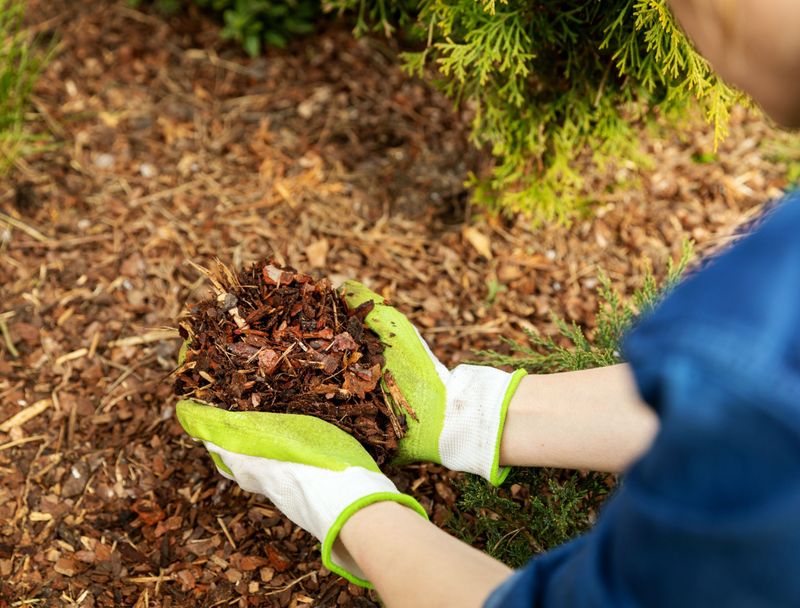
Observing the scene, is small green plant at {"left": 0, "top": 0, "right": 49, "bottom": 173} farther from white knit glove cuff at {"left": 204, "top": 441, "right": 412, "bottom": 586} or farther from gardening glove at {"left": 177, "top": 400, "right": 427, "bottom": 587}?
white knit glove cuff at {"left": 204, "top": 441, "right": 412, "bottom": 586}

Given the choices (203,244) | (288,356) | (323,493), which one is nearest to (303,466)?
(323,493)

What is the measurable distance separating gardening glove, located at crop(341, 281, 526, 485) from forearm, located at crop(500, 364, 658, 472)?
1.7 inches

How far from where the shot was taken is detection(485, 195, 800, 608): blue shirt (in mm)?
790

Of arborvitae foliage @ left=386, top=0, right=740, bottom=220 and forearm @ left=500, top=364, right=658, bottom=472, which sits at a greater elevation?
arborvitae foliage @ left=386, top=0, right=740, bottom=220

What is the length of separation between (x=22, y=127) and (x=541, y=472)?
2463 mm

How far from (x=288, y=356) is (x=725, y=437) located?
138 centimetres

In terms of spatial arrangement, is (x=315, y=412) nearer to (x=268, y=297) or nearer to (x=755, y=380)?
(x=268, y=297)

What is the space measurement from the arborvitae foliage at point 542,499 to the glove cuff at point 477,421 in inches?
2.7

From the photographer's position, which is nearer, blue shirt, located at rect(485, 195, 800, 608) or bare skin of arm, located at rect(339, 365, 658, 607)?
blue shirt, located at rect(485, 195, 800, 608)

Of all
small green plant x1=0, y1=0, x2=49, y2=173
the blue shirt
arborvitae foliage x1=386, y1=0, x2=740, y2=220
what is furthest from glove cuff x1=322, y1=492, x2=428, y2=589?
small green plant x1=0, y1=0, x2=49, y2=173

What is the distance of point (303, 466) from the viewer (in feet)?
5.74

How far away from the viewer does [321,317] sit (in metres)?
2.09

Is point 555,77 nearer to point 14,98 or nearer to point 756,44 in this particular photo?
point 756,44

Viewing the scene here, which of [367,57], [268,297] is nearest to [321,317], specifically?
[268,297]
